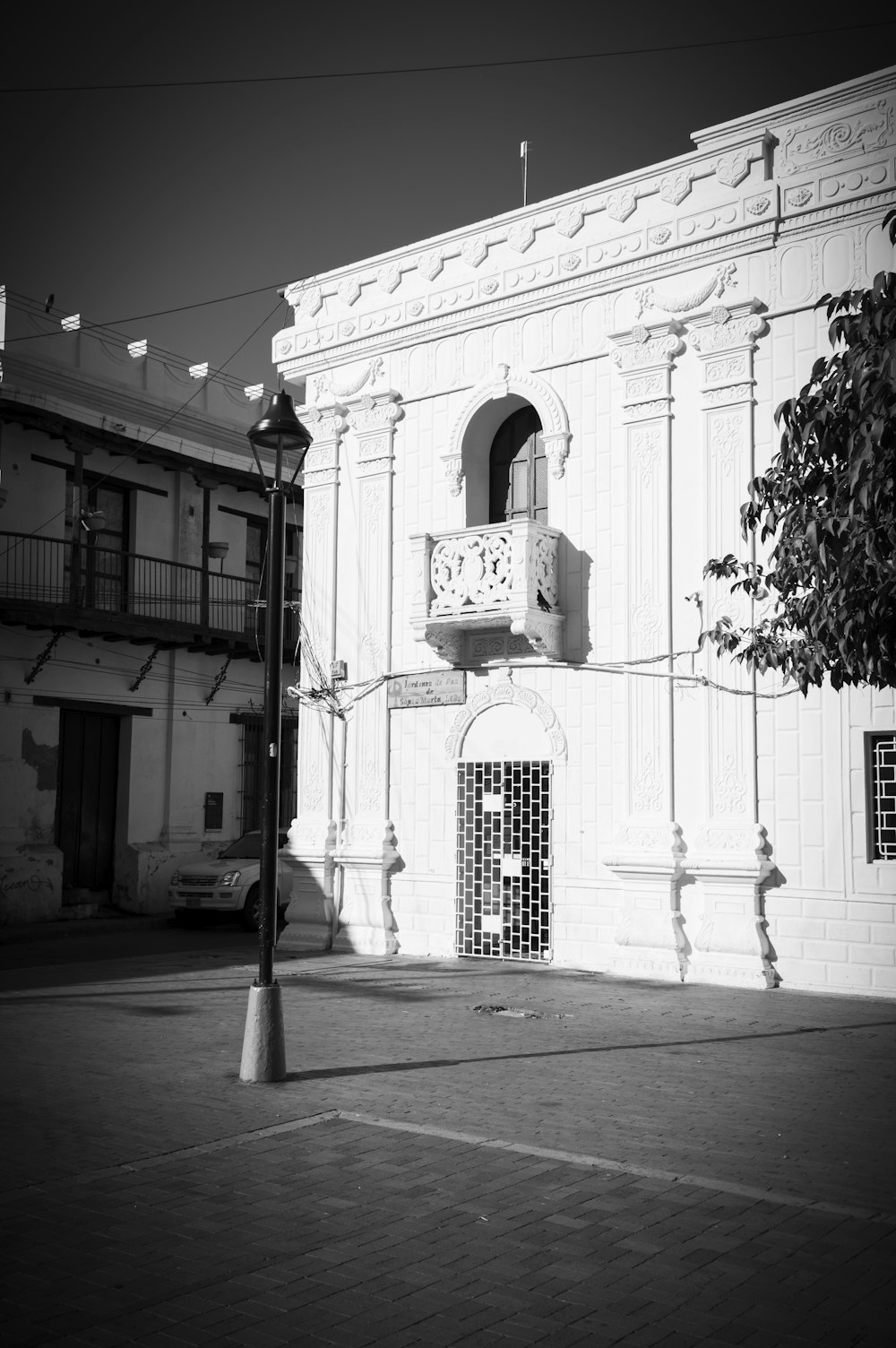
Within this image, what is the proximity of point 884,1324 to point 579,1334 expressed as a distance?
1144 mm

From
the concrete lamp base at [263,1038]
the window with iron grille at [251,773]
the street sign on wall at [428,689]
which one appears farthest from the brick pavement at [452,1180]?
the window with iron grille at [251,773]

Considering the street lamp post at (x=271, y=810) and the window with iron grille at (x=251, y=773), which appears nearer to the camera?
the street lamp post at (x=271, y=810)

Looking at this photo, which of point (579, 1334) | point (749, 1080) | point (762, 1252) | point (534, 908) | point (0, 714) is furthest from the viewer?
point (0, 714)

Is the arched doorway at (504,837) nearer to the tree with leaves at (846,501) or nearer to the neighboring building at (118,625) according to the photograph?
the tree with leaves at (846,501)

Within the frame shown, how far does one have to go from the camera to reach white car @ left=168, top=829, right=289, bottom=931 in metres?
20.1

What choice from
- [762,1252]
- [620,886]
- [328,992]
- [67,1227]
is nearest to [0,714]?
[328,992]

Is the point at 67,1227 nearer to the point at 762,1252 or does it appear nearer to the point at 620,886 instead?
the point at 762,1252

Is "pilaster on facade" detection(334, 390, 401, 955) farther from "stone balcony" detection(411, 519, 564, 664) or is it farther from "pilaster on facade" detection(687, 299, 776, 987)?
"pilaster on facade" detection(687, 299, 776, 987)

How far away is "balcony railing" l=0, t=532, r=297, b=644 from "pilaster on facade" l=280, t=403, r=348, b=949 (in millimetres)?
4107

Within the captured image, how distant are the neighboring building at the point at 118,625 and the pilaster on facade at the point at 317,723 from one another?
4.96 meters

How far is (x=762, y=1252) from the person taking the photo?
5348 millimetres

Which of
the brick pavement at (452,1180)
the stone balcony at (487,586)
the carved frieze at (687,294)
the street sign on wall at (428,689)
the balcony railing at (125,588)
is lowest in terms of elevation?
the brick pavement at (452,1180)

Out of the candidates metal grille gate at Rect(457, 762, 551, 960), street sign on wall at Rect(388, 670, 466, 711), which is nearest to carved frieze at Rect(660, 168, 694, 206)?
street sign on wall at Rect(388, 670, 466, 711)

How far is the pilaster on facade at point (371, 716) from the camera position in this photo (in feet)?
55.4
